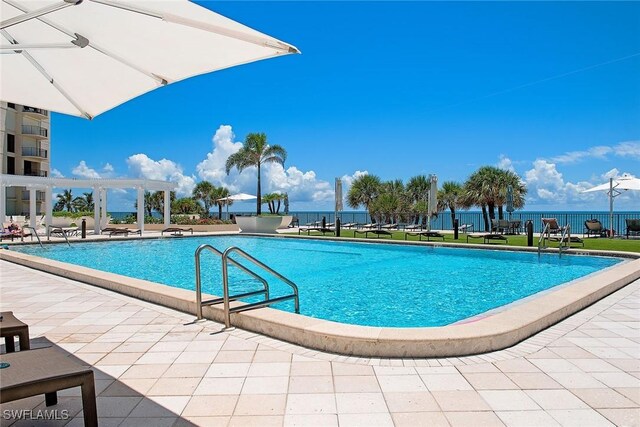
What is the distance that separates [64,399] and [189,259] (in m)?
10.2

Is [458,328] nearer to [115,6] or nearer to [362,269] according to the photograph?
[115,6]

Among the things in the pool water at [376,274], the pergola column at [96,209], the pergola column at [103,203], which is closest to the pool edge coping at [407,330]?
the pool water at [376,274]

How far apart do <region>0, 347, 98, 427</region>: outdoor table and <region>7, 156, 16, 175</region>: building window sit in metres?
46.9

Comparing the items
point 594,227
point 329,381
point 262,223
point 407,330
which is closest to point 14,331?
point 329,381

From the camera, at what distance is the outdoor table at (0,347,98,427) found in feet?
6.30

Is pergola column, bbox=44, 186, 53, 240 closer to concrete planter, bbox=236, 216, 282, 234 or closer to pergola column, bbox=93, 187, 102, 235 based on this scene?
pergola column, bbox=93, 187, 102, 235

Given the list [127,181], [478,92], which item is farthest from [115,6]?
[478,92]

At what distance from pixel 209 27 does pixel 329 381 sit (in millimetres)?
2757

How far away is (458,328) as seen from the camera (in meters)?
3.74

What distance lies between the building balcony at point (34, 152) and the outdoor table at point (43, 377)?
48686mm

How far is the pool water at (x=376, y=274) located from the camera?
6668 mm

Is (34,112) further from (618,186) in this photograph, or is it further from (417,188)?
(618,186)

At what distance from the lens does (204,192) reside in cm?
4953

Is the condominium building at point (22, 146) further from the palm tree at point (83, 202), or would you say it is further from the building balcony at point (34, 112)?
the palm tree at point (83, 202)
